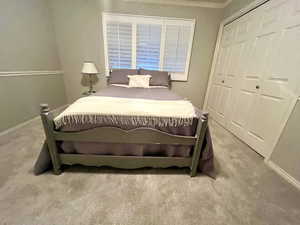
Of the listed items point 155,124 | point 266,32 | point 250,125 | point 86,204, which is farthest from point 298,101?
point 86,204

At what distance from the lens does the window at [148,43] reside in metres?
2.92

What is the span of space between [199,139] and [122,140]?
0.70 metres

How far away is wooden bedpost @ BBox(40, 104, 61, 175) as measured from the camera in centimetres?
109

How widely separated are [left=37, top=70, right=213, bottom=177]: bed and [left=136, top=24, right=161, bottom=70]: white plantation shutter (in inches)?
82.9

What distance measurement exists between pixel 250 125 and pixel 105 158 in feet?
6.78

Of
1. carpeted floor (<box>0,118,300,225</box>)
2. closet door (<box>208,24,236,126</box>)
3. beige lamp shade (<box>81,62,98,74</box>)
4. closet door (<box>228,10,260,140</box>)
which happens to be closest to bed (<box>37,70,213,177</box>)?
carpeted floor (<box>0,118,300,225</box>)

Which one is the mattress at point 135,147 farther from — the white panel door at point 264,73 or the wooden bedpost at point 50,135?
the white panel door at point 264,73

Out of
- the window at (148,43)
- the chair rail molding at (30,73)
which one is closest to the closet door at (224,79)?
the window at (148,43)

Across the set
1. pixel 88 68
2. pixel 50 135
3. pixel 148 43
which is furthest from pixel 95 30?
pixel 50 135

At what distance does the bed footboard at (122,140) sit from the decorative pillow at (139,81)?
65.4 inches

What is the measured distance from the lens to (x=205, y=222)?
37.7 inches

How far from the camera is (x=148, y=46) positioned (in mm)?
3070

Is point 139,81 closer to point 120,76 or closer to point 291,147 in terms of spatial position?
point 120,76

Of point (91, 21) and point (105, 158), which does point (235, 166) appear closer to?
point (105, 158)
